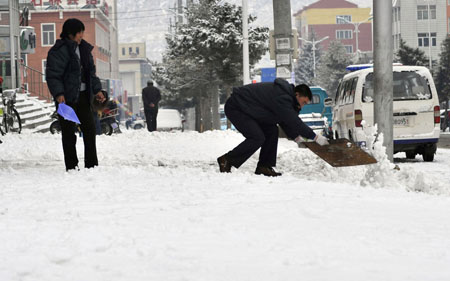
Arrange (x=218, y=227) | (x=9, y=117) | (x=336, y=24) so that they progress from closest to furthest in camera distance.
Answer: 1. (x=218, y=227)
2. (x=9, y=117)
3. (x=336, y=24)

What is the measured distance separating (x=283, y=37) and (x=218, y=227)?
13.6m

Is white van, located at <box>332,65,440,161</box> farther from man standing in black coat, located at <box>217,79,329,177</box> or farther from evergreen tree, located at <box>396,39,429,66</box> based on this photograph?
evergreen tree, located at <box>396,39,429,66</box>

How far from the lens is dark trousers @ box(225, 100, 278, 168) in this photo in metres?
10.0

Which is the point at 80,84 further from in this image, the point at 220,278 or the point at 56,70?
the point at 220,278

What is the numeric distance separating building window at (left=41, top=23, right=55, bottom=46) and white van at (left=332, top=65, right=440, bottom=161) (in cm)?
7088

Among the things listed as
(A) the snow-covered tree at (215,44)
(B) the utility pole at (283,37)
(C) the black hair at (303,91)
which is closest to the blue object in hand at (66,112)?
(C) the black hair at (303,91)

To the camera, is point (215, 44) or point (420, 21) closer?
point (215, 44)

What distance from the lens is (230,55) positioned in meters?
42.2

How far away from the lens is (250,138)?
33.1 ft

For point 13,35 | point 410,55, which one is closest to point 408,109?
point 13,35

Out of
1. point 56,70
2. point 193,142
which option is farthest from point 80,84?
point 193,142

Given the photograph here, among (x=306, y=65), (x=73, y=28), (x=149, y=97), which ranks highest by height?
(x=306, y=65)

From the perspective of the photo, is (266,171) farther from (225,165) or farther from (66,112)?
(66,112)

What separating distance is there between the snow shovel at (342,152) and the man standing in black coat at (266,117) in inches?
14.1
